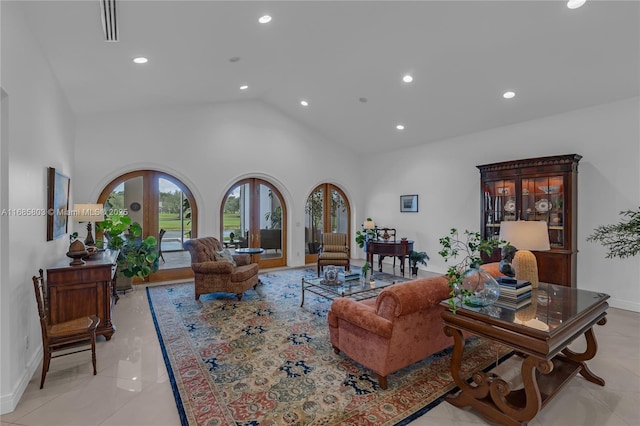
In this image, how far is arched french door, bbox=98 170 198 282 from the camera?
5984mm

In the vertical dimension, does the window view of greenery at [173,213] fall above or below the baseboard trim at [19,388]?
above

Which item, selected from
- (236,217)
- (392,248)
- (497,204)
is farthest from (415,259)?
(236,217)

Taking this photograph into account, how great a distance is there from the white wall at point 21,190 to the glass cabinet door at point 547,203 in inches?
258

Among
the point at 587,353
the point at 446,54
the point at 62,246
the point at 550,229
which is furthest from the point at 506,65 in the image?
the point at 62,246

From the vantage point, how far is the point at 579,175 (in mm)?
5109

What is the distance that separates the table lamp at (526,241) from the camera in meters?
2.69

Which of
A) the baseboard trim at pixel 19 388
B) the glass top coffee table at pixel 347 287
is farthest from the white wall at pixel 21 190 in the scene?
the glass top coffee table at pixel 347 287

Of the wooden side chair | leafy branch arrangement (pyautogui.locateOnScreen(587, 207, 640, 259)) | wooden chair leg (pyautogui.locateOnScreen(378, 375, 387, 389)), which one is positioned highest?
leafy branch arrangement (pyautogui.locateOnScreen(587, 207, 640, 259))

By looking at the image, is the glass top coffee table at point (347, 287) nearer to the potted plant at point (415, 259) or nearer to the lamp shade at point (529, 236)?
the lamp shade at point (529, 236)

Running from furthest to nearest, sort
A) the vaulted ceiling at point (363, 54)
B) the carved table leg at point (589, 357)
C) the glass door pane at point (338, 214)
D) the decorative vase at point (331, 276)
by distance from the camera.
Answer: the glass door pane at point (338, 214) < the decorative vase at point (331, 276) < the vaulted ceiling at point (363, 54) < the carved table leg at point (589, 357)

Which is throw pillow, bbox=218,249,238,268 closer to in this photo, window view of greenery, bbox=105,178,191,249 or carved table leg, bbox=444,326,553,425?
window view of greenery, bbox=105,178,191,249

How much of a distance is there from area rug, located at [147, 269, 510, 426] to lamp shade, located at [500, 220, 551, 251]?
1219 millimetres

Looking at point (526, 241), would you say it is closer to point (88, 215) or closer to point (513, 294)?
point (513, 294)

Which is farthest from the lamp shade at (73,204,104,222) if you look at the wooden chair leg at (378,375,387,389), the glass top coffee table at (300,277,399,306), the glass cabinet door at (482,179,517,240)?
the glass cabinet door at (482,179,517,240)
